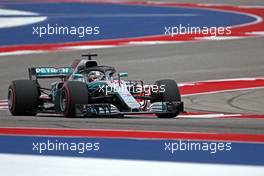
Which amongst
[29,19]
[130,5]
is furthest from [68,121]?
[130,5]

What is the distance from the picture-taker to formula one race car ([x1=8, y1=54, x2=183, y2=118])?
14469mm

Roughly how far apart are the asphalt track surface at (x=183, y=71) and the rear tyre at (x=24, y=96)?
204 mm

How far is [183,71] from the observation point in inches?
871

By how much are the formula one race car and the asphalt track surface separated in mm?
173

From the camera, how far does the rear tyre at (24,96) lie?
1539cm

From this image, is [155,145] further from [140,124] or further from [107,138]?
[140,124]

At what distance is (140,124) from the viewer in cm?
1381
